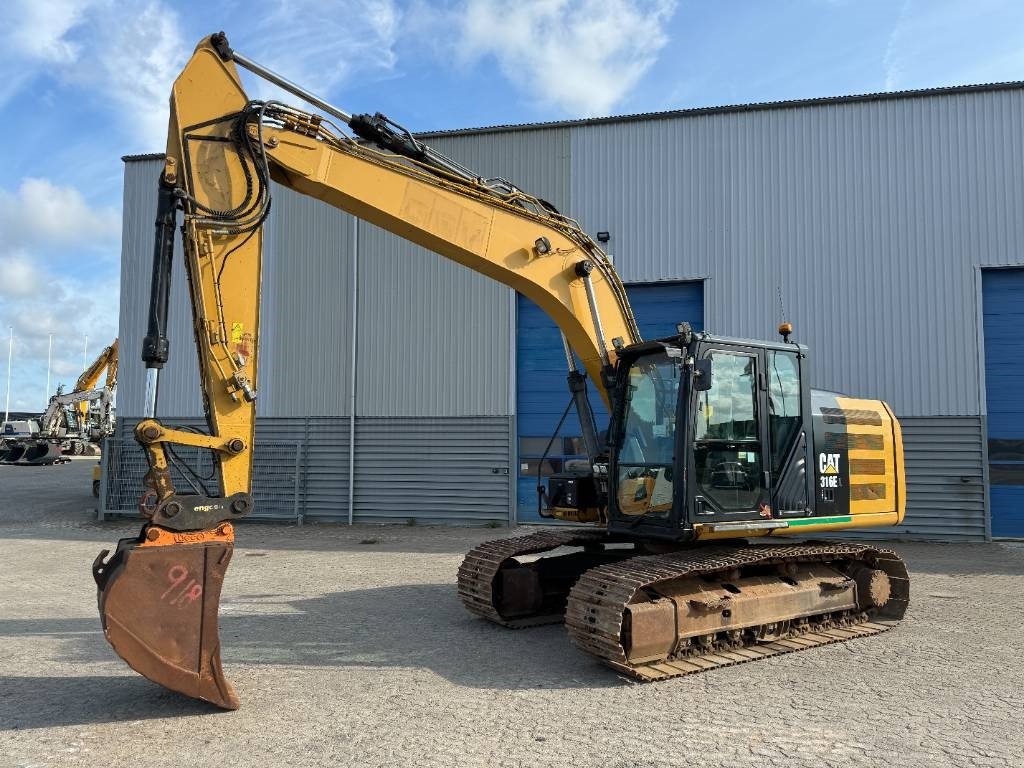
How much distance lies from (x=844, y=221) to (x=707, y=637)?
10.9m

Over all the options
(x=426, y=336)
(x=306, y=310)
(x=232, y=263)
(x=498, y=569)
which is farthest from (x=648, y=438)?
(x=306, y=310)

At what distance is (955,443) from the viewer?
14242 millimetres

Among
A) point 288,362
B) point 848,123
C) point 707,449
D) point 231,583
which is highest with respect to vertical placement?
point 848,123

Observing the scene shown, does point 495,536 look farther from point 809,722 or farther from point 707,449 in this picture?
point 809,722

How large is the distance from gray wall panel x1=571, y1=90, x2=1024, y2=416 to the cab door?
829 cm

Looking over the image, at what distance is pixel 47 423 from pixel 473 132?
106ft

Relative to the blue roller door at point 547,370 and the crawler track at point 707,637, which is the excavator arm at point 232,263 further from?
the blue roller door at point 547,370

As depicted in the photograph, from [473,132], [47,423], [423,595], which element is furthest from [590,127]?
[47,423]

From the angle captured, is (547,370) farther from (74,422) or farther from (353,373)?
(74,422)

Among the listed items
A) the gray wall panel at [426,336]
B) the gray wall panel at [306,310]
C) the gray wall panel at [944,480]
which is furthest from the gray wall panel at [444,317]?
the gray wall panel at [944,480]

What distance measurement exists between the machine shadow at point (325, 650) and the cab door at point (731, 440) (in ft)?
5.89

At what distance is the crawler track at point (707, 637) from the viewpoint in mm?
6184

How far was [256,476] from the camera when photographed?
57.1ft

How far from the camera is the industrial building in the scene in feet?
47.2
